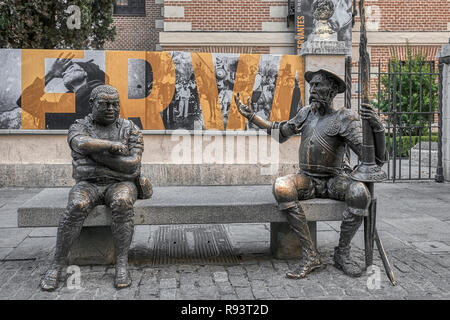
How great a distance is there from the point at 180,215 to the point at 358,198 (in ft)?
5.18

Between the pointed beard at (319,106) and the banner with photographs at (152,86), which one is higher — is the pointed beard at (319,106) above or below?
below

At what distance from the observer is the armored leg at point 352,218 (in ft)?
13.2

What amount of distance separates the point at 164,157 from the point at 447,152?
576cm

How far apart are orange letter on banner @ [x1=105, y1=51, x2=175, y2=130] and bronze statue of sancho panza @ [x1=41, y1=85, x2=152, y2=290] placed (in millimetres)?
4613

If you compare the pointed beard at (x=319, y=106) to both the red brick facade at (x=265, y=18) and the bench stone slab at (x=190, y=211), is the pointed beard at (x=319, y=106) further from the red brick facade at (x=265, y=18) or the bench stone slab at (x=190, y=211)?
the red brick facade at (x=265, y=18)

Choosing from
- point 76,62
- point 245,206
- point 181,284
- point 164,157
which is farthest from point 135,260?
point 76,62

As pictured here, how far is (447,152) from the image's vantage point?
31.4ft

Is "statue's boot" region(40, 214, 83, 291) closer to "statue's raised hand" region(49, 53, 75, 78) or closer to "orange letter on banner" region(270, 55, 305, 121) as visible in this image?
"statue's raised hand" region(49, 53, 75, 78)

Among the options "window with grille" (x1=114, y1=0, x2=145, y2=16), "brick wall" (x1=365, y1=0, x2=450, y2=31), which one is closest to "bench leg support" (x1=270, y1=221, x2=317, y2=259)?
"brick wall" (x1=365, y1=0, x2=450, y2=31)

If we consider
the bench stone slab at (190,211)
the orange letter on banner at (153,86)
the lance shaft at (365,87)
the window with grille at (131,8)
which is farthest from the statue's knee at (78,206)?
the window with grille at (131,8)

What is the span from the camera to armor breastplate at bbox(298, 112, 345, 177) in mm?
4324

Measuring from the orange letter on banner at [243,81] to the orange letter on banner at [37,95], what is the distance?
9.71ft

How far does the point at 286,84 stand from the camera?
9.16 meters
